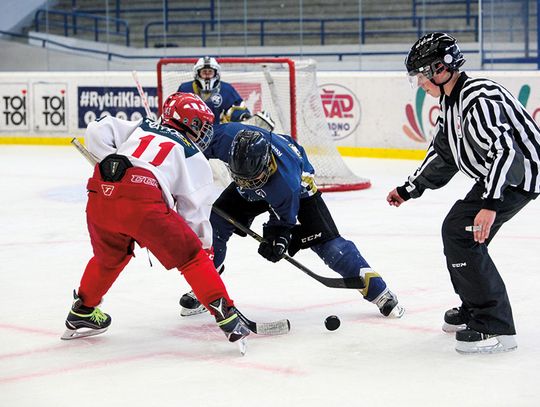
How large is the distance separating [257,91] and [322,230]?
623 centimetres

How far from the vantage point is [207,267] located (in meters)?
3.81

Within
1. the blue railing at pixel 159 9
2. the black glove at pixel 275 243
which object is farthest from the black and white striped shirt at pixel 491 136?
the blue railing at pixel 159 9

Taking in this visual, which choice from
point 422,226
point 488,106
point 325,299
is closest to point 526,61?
point 422,226

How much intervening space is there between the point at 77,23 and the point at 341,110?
14.2 feet

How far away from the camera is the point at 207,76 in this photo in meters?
8.59

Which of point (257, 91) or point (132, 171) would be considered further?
point (257, 91)

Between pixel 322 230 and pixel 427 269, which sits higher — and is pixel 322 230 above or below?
above

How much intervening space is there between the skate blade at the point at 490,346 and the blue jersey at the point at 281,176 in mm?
805

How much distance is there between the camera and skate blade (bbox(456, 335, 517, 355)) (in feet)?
12.7

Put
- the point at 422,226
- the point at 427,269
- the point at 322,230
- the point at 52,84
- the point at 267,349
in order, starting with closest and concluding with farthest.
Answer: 1. the point at 267,349
2. the point at 322,230
3. the point at 427,269
4. the point at 422,226
5. the point at 52,84

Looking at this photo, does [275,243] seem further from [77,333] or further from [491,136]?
[491,136]

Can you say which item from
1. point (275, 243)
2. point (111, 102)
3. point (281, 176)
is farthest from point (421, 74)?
point (111, 102)

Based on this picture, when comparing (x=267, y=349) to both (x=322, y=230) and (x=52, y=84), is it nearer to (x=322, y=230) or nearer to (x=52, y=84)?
(x=322, y=230)

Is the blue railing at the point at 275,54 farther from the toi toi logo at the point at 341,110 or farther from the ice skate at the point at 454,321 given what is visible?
the ice skate at the point at 454,321
